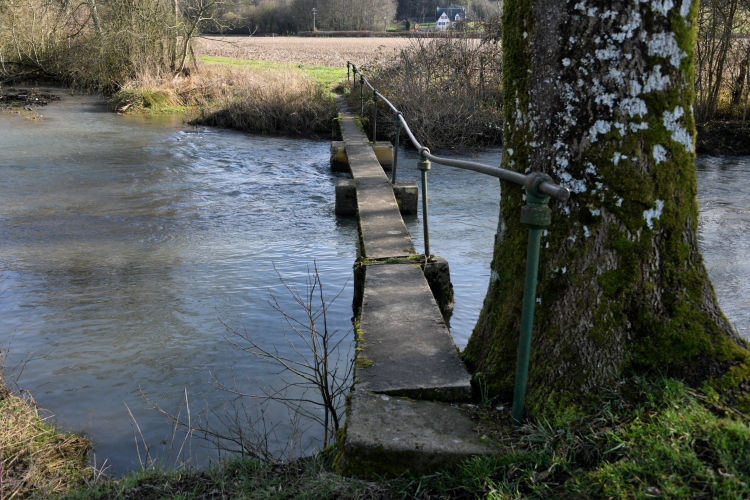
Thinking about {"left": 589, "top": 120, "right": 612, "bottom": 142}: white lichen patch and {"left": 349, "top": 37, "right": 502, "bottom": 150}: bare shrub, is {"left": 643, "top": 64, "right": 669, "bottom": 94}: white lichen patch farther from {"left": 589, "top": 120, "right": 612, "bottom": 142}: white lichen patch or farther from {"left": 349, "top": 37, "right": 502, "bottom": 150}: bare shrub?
{"left": 349, "top": 37, "right": 502, "bottom": 150}: bare shrub

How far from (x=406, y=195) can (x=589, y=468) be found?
6.71m

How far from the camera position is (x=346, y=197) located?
356 inches

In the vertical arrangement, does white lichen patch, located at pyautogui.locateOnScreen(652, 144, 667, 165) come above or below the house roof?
below

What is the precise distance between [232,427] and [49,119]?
16.8 m

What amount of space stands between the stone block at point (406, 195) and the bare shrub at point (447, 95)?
4.81 metres

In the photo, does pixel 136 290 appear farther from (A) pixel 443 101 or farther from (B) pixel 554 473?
(A) pixel 443 101

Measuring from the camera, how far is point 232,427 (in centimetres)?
405

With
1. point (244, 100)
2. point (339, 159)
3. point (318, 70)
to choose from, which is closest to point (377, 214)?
A: point (339, 159)

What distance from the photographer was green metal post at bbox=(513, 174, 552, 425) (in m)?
2.59

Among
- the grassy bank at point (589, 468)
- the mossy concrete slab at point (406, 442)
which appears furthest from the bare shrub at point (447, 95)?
the grassy bank at point (589, 468)

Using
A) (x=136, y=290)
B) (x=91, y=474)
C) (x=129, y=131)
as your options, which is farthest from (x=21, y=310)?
(x=129, y=131)

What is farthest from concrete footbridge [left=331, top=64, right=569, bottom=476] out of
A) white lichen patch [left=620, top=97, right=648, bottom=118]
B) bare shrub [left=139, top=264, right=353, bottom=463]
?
white lichen patch [left=620, top=97, right=648, bottom=118]

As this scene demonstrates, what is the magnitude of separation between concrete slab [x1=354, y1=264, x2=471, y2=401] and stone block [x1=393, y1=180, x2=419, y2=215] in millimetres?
3982

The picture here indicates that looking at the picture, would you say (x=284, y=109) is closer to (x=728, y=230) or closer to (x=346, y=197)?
(x=346, y=197)
